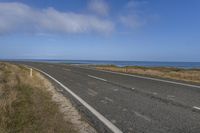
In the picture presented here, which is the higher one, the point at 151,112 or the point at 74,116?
the point at 151,112

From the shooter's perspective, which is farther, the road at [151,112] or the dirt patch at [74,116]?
the dirt patch at [74,116]

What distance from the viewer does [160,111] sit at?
7949 mm

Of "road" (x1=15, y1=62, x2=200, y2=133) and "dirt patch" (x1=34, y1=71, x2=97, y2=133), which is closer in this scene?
"road" (x1=15, y1=62, x2=200, y2=133)

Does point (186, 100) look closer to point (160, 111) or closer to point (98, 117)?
point (160, 111)

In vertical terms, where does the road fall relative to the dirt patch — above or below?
above

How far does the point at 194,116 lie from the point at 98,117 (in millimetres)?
2635

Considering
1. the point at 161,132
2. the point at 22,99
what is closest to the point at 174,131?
the point at 161,132

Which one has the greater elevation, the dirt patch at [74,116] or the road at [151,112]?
the road at [151,112]

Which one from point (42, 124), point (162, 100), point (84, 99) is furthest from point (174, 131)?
point (84, 99)

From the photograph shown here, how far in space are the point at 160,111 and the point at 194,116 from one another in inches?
42.0

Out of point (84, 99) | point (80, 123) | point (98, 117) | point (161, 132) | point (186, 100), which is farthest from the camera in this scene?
point (84, 99)

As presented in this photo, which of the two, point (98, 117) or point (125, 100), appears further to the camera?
point (125, 100)

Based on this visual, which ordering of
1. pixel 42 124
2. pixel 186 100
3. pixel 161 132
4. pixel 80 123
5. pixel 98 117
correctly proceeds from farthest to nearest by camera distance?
pixel 186 100 < pixel 98 117 < pixel 80 123 < pixel 42 124 < pixel 161 132

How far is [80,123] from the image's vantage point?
23.0ft
